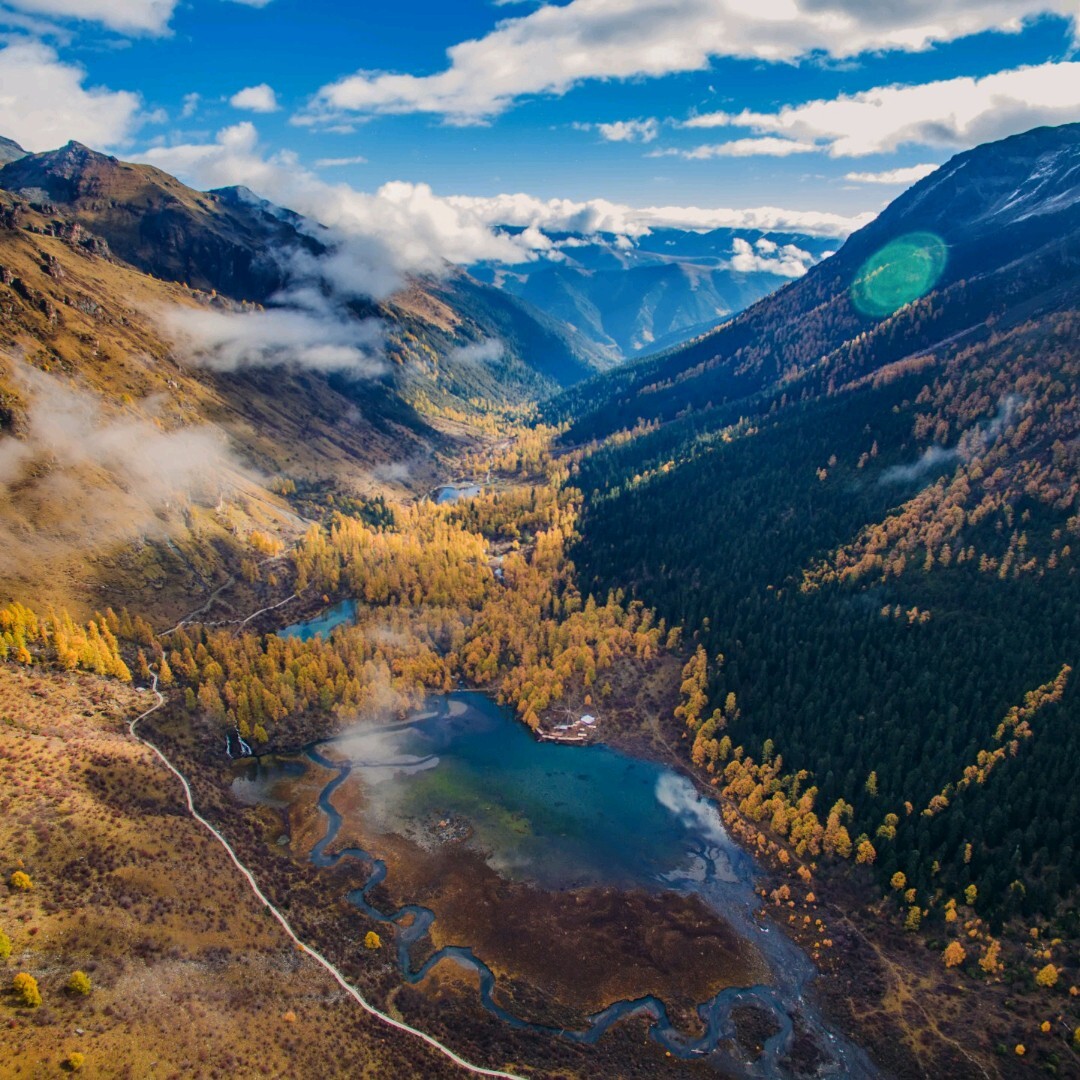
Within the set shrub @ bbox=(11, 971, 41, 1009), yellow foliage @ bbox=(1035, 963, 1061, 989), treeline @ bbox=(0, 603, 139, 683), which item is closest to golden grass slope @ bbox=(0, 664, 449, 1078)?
shrub @ bbox=(11, 971, 41, 1009)

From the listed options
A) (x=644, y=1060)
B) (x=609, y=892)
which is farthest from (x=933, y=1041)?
(x=609, y=892)

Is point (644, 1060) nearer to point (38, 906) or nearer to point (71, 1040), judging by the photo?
point (71, 1040)

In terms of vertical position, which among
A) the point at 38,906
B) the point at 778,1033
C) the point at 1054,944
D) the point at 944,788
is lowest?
the point at 778,1033

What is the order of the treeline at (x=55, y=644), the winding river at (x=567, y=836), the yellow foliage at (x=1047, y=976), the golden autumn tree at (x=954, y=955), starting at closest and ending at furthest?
the yellow foliage at (x=1047, y=976) < the winding river at (x=567, y=836) < the golden autumn tree at (x=954, y=955) < the treeline at (x=55, y=644)

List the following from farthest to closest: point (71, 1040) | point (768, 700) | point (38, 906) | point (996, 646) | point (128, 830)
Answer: point (768, 700), point (996, 646), point (128, 830), point (38, 906), point (71, 1040)

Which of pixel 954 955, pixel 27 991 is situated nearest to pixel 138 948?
pixel 27 991

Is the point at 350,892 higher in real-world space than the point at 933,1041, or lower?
higher

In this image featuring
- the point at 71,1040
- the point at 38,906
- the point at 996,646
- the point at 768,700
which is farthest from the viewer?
the point at 768,700

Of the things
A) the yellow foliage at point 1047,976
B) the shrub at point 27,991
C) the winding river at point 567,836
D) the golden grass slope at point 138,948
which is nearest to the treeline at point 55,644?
the golden grass slope at point 138,948

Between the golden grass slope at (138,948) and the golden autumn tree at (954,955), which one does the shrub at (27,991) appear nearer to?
the golden grass slope at (138,948)
